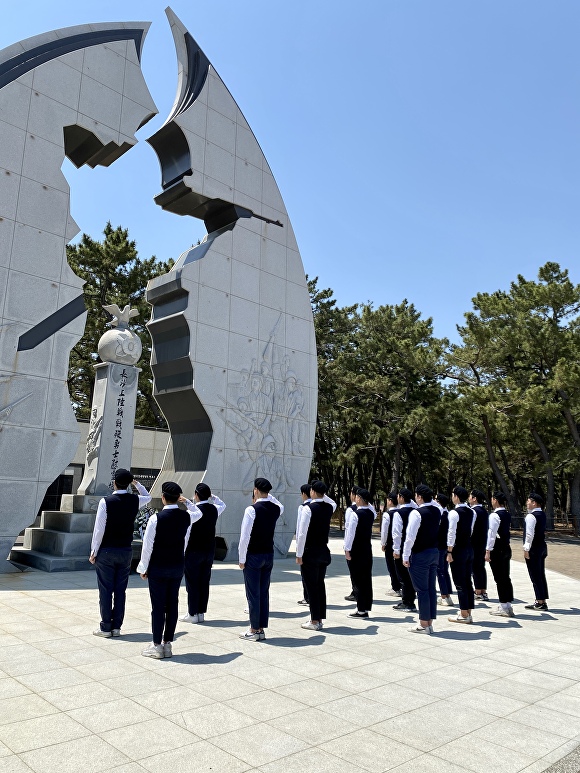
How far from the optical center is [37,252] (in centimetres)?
906

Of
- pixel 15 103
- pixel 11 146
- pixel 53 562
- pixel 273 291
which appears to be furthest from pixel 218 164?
pixel 53 562

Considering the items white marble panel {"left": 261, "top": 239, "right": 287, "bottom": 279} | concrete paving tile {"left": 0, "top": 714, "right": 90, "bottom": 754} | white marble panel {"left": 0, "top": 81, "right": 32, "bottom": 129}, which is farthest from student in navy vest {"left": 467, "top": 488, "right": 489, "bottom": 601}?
white marble panel {"left": 0, "top": 81, "right": 32, "bottom": 129}

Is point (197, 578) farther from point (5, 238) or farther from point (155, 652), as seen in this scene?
point (5, 238)

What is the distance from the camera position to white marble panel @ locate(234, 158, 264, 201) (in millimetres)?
12242

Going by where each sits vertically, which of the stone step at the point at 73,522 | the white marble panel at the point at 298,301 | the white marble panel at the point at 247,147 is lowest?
the stone step at the point at 73,522

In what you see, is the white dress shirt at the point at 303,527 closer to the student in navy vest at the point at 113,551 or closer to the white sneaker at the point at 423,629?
the white sneaker at the point at 423,629

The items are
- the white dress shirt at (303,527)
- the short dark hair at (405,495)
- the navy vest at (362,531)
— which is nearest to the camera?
the white dress shirt at (303,527)

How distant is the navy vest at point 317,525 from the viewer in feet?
19.2

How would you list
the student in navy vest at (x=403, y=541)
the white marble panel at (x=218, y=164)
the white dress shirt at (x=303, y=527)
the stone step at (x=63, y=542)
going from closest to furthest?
the white dress shirt at (x=303, y=527) < the student in navy vest at (x=403, y=541) < the stone step at (x=63, y=542) < the white marble panel at (x=218, y=164)

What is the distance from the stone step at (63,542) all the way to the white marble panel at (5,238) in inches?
165

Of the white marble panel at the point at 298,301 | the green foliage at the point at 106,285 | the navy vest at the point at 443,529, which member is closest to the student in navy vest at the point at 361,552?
the navy vest at the point at 443,529

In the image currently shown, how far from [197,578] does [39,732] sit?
2883mm

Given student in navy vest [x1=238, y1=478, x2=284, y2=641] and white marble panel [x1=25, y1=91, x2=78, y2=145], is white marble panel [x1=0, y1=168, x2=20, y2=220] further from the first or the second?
student in navy vest [x1=238, y1=478, x2=284, y2=641]

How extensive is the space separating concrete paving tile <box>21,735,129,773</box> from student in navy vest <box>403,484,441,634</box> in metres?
3.66
